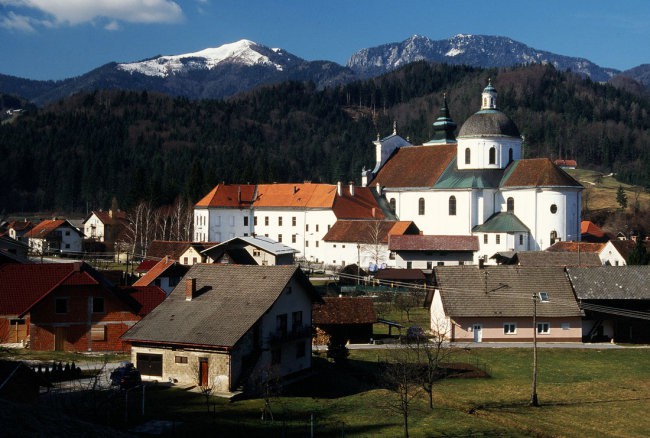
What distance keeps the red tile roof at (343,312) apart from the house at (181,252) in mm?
23811

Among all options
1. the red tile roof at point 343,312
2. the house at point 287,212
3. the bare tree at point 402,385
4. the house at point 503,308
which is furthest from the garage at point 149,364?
the house at point 287,212

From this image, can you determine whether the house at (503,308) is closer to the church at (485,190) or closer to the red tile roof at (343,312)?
the red tile roof at (343,312)

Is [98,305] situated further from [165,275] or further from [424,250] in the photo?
[424,250]

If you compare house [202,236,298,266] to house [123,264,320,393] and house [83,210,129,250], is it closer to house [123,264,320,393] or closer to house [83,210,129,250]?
house [123,264,320,393]

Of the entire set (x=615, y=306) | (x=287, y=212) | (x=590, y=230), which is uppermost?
(x=287, y=212)

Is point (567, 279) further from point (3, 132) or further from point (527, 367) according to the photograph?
point (3, 132)

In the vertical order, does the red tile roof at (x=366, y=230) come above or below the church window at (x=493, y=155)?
below

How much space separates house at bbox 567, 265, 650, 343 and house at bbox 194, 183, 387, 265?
3676 cm

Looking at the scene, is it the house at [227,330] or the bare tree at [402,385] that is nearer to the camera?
the bare tree at [402,385]

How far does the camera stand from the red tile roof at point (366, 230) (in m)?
77.9

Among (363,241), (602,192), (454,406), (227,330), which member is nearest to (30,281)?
(227,330)

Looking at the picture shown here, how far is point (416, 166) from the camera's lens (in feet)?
299

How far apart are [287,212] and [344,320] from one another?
4669cm

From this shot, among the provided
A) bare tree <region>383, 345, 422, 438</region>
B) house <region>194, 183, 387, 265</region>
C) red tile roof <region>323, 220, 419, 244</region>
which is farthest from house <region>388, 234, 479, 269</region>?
bare tree <region>383, 345, 422, 438</region>
